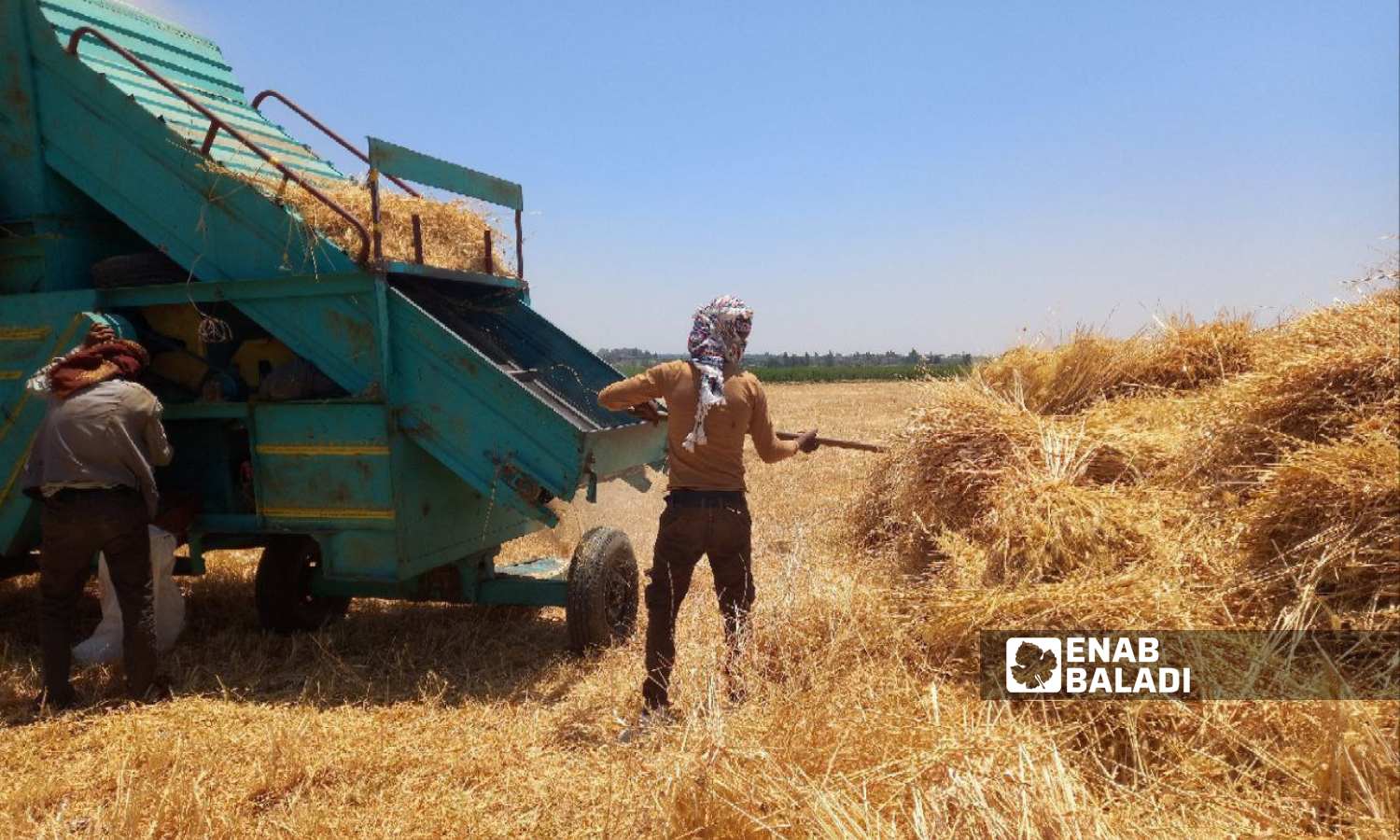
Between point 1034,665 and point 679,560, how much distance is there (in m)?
1.59

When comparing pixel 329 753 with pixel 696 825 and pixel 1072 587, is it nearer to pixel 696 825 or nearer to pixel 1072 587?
pixel 696 825

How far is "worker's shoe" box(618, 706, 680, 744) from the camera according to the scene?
12.5 feet

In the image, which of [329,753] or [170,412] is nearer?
[329,753]

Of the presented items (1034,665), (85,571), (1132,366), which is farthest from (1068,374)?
(85,571)

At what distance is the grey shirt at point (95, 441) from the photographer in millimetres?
4531

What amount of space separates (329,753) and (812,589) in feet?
7.38

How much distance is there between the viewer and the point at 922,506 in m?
6.52

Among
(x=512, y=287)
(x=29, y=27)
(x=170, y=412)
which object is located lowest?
(x=170, y=412)

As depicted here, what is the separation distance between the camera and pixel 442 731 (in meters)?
4.16

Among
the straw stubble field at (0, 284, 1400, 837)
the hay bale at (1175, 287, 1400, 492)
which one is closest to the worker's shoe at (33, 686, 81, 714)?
the straw stubble field at (0, 284, 1400, 837)

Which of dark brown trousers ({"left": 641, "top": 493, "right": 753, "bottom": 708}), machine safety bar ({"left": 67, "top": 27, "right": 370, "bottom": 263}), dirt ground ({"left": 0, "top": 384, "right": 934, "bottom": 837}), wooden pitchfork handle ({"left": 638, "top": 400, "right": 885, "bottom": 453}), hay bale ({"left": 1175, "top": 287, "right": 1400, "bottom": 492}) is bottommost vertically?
dirt ground ({"left": 0, "top": 384, "right": 934, "bottom": 837})

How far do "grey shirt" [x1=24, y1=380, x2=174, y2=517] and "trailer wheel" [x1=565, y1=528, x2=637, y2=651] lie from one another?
2.22 m

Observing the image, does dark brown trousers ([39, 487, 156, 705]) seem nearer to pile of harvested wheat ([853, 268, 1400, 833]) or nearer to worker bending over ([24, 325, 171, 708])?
worker bending over ([24, 325, 171, 708])

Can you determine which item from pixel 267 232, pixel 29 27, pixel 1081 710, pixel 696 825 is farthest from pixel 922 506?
pixel 29 27
